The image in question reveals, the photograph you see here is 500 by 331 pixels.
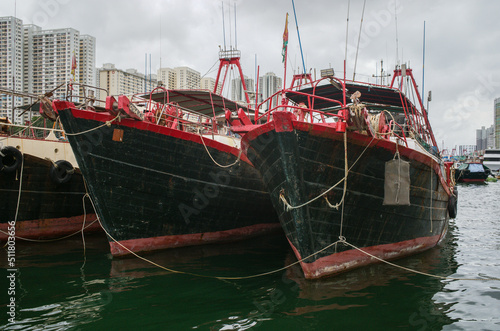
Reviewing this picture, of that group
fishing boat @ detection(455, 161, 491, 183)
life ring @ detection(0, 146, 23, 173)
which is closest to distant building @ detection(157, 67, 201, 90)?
life ring @ detection(0, 146, 23, 173)

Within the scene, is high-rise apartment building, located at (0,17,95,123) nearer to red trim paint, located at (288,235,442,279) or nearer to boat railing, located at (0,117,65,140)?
boat railing, located at (0,117,65,140)

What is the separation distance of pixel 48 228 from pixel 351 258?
8771 mm

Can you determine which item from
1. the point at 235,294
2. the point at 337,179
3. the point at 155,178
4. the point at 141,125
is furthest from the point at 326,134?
the point at 155,178

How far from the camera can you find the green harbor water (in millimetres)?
5086

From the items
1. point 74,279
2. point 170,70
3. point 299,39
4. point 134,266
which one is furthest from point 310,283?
point 170,70

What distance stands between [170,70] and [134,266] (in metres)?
22.9

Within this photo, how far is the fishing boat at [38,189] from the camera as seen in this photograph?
1009 centimetres

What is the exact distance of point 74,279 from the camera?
6.91 m

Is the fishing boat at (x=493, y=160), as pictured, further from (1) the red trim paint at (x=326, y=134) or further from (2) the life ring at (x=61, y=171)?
(2) the life ring at (x=61, y=171)

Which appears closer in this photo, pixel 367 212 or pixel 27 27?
pixel 367 212

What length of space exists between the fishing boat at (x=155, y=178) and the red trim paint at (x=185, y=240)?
23 millimetres

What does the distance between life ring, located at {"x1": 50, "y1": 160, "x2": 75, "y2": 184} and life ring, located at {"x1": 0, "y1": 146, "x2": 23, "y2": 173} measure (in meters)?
0.87

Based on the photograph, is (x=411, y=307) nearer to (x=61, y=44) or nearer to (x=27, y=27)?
Result: (x=61, y=44)

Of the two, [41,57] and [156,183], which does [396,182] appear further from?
[41,57]
